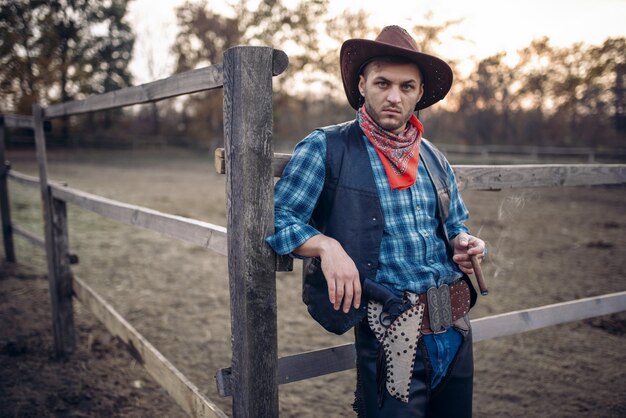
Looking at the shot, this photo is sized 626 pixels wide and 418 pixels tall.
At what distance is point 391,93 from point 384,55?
0.15m

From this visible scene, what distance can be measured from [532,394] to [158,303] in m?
3.34

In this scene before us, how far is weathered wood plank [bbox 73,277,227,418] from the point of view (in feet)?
5.87

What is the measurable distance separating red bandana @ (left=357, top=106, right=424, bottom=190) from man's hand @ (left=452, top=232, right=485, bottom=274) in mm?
313

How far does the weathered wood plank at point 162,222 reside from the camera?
5.53ft

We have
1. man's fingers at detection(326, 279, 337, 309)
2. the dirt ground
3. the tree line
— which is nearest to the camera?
man's fingers at detection(326, 279, 337, 309)

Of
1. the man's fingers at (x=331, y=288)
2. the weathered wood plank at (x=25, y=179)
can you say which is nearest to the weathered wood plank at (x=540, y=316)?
the man's fingers at (x=331, y=288)

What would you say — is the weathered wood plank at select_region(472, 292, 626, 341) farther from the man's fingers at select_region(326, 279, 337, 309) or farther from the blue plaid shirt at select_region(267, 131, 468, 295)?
the man's fingers at select_region(326, 279, 337, 309)

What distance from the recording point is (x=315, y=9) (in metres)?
22.8

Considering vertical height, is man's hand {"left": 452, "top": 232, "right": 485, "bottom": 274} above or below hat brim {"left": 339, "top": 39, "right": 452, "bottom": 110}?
below

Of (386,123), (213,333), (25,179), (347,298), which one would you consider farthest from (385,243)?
(25,179)

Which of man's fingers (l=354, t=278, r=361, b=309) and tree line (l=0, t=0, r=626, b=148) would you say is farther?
tree line (l=0, t=0, r=626, b=148)

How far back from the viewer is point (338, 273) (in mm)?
1361

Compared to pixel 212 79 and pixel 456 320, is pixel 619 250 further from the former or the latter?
pixel 212 79

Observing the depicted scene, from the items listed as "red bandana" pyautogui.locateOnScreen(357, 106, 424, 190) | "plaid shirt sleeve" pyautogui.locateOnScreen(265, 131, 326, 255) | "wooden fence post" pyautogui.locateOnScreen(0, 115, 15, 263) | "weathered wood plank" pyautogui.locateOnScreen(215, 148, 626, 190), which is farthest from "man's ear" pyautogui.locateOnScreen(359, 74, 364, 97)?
"wooden fence post" pyautogui.locateOnScreen(0, 115, 15, 263)
